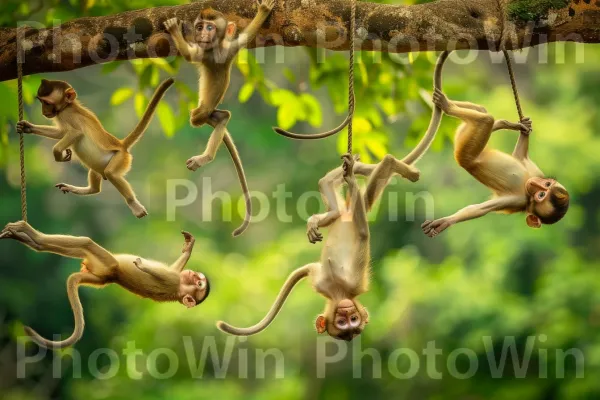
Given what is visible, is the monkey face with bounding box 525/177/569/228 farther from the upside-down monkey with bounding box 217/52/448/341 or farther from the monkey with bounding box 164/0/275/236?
the monkey with bounding box 164/0/275/236

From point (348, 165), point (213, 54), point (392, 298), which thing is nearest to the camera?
point (348, 165)

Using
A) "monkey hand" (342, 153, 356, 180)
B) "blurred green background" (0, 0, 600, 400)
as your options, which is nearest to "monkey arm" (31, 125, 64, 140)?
"monkey hand" (342, 153, 356, 180)

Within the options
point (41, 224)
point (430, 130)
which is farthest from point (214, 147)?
point (41, 224)

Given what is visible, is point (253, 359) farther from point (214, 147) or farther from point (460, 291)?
point (214, 147)

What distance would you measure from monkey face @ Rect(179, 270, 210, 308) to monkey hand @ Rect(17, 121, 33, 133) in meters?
0.81

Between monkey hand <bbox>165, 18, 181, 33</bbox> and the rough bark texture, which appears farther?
the rough bark texture

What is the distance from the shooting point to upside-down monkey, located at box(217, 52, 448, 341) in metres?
3.71

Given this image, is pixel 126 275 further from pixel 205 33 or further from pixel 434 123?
pixel 434 123

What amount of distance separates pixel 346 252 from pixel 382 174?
0.38 metres

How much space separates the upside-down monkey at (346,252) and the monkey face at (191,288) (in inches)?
8.4

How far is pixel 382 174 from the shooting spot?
368cm

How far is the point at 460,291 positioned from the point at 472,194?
3.85ft

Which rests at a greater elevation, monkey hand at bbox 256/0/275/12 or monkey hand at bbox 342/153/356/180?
monkey hand at bbox 256/0/275/12

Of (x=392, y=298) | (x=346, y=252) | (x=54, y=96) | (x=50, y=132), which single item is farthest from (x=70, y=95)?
(x=392, y=298)
